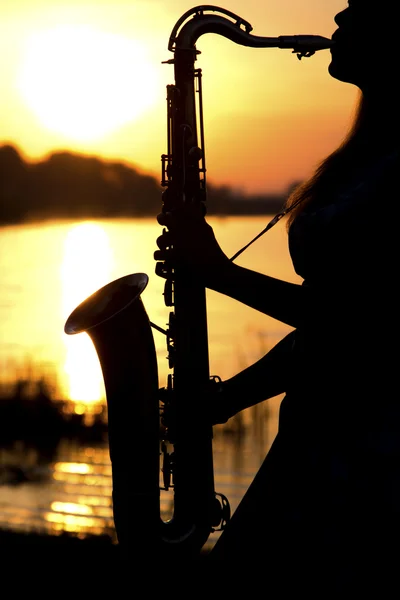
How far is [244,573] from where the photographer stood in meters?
2.83

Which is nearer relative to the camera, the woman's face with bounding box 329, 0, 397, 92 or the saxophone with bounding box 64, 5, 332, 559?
the woman's face with bounding box 329, 0, 397, 92

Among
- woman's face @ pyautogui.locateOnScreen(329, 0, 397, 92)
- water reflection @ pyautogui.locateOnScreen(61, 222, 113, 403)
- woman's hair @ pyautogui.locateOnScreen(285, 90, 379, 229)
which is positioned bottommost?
woman's hair @ pyautogui.locateOnScreen(285, 90, 379, 229)

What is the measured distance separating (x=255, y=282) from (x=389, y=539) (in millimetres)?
745

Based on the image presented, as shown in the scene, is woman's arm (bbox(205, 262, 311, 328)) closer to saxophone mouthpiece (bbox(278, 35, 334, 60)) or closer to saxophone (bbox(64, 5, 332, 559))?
saxophone (bbox(64, 5, 332, 559))

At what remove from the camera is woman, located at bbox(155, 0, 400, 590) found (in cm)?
263

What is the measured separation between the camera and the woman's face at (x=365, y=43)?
2.77m

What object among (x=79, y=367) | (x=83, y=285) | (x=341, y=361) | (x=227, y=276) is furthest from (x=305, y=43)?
(x=83, y=285)

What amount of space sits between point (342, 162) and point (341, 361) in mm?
625

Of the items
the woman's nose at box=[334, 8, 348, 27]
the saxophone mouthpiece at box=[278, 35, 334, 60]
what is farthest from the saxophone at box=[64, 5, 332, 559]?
the woman's nose at box=[334, 8, 348, 27]

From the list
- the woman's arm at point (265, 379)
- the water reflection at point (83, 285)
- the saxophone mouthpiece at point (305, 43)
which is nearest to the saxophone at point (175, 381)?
the saxophone mouthpiece at point (305, 43)

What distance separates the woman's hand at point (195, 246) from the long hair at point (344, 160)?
0.24 m

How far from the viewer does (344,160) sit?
297 centimetres

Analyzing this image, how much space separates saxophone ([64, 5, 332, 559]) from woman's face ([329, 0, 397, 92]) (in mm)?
866

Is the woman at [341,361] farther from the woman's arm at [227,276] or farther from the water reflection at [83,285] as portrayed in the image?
the water reflection at [83,285]
